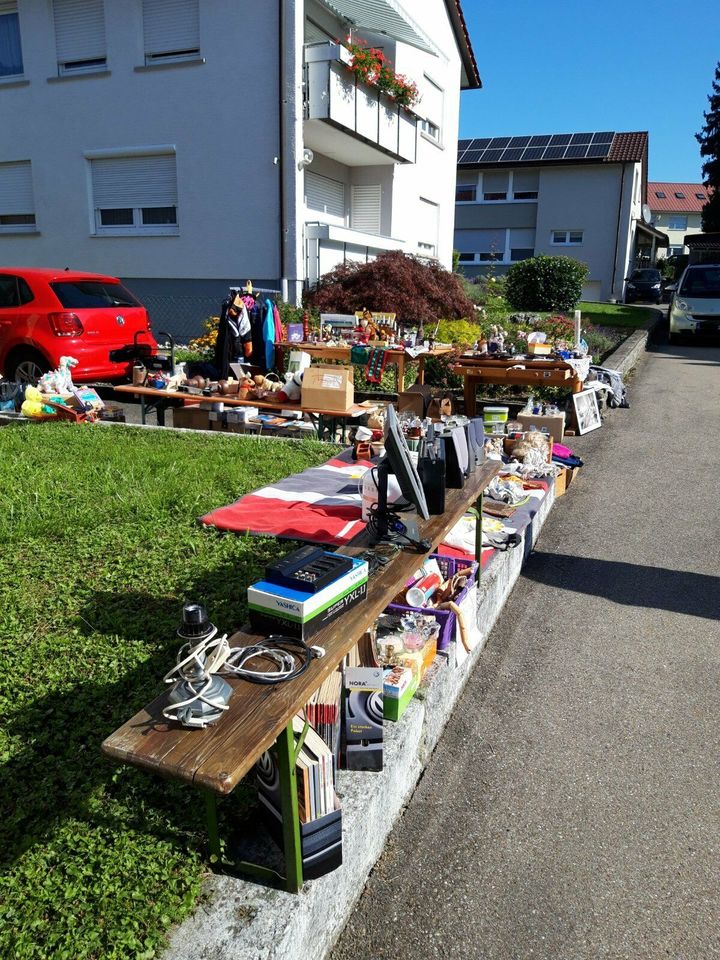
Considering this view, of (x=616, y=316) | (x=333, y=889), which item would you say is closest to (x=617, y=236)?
(x=616, y=316)

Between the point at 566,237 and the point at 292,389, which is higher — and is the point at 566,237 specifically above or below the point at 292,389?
above

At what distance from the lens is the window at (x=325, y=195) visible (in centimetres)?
1730

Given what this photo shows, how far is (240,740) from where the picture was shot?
1.99 m

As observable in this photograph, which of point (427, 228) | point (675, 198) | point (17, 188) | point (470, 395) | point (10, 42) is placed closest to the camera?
point (470, 395)

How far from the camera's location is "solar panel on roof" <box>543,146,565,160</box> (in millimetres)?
34969

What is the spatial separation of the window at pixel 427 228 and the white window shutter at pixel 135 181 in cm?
786

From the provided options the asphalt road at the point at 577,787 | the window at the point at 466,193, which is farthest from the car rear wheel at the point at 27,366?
the window at the point at 466,193

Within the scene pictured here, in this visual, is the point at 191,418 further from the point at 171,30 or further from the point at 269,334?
the point at 171,30

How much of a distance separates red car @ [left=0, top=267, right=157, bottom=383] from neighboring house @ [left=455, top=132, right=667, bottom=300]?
28242 millimetres

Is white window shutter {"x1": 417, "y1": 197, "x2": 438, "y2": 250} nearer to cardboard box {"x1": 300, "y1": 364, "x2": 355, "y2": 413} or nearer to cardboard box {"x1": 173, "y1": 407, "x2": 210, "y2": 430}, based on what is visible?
cardboard box {"x1": 173, "y1": 407, "x2": 210, "y2": 430}

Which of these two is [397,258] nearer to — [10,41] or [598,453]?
[598,453]

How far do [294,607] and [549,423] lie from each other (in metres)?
6.73

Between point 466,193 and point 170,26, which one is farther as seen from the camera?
point 466,193

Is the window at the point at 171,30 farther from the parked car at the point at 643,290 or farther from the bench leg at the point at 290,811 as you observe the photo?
the parked car at the point at 643,290
